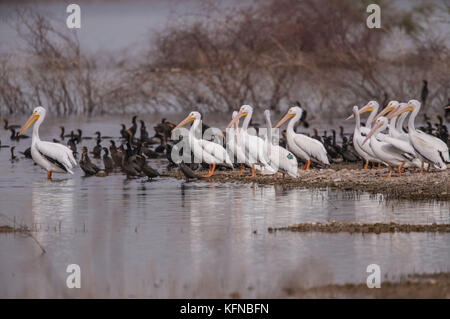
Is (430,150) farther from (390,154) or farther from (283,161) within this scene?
(283,161)

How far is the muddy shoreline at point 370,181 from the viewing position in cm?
1147

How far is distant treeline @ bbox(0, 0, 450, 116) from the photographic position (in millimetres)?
32094

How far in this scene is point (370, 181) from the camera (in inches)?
505

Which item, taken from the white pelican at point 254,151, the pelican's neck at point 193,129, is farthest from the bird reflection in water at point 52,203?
the white pelican at point 254,151

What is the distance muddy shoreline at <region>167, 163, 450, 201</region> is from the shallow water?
14.6 inches

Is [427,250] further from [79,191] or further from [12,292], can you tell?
[79,191]

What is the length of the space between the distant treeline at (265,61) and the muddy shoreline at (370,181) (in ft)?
50.6

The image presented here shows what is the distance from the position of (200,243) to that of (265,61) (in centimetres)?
2507

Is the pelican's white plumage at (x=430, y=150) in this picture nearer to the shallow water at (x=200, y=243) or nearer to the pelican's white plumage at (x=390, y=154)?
the pelican's white plumage at (x=390, y=154)

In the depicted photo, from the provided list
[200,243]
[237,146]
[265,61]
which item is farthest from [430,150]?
[265,61]

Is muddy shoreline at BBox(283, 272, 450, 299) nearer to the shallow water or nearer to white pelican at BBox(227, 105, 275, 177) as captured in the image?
the shallow water

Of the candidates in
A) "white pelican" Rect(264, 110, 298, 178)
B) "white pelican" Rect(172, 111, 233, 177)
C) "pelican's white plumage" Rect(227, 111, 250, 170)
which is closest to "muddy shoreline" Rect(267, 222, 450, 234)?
"white pelican" Rect(264, 110, 298, 178)

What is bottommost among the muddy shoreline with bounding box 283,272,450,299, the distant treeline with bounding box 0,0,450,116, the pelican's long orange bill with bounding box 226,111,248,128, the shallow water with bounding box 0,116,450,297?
the muddy shoreline with bounding box 283,272,450,299

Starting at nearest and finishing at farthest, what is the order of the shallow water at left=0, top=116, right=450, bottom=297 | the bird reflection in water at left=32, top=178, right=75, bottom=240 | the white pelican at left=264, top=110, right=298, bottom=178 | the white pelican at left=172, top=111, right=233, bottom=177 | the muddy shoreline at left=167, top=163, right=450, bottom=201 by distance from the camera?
the shallow water at left=0, top=116, right=450, bottom=297 < the bird reflection in water at left=32, top=178, right=75, bottom=240 < the muddy shoreline at left=167, top=163, right=450, bottom=201 < the white pelican at left=264, top=110, right=298, bottom=178 < the white pelican at left=172, top=111, right=233, bottom=177
